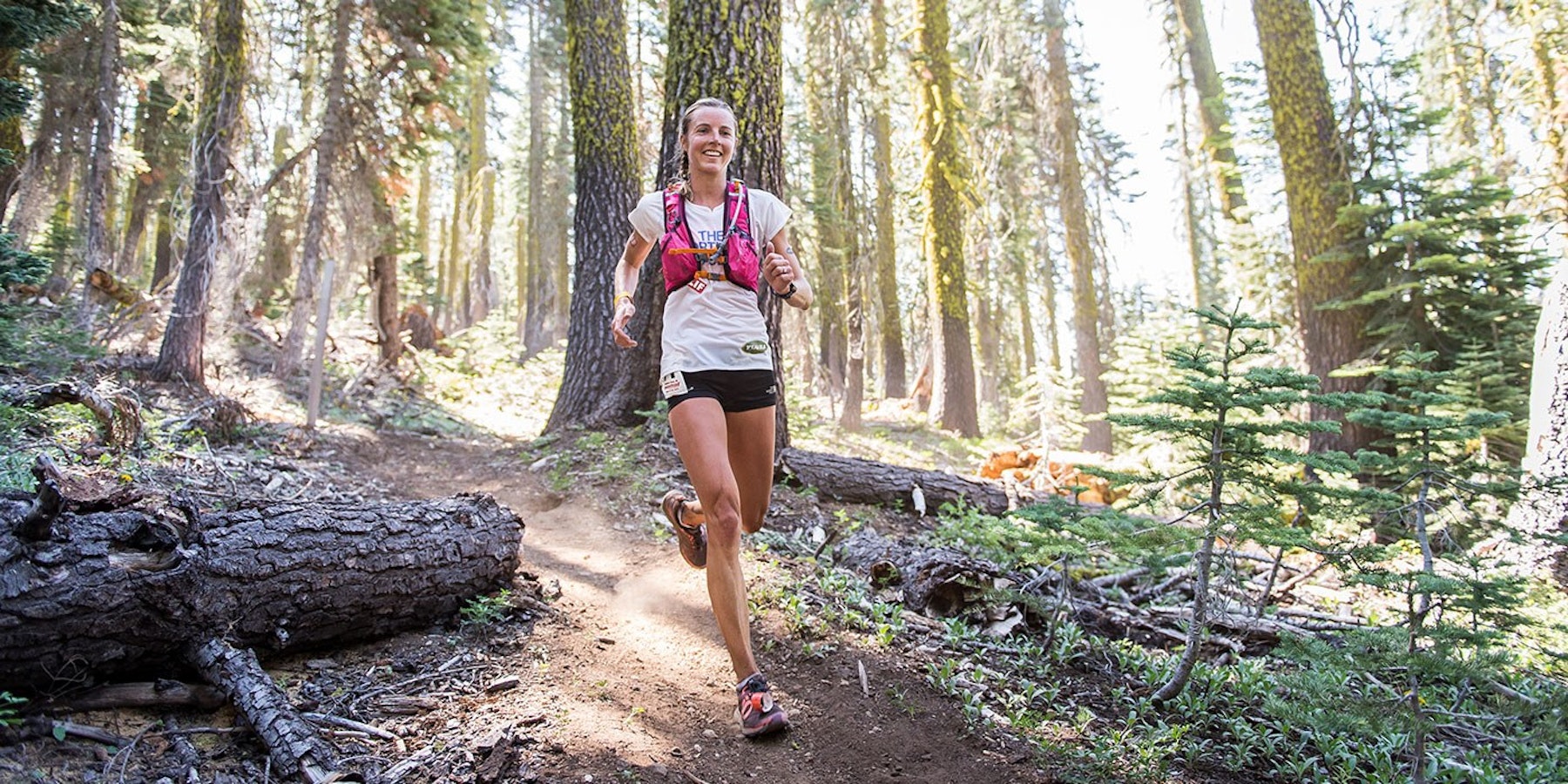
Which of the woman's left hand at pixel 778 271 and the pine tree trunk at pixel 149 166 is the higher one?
the pine tree trunk at pixel 149 166

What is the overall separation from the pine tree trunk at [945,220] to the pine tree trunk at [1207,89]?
447 centimetres

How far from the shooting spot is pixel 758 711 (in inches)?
127

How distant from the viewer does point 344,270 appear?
11203 mm

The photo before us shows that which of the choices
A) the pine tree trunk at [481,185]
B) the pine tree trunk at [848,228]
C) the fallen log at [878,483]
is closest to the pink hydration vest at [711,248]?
the fallen log at [878,483]

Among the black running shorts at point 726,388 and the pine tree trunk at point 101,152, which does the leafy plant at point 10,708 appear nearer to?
the black running shorts at point 726,388

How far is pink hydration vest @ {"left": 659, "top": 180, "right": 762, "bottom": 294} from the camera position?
3.49 m

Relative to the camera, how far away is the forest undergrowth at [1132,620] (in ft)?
10.1

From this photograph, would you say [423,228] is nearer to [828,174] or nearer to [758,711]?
[828,174]

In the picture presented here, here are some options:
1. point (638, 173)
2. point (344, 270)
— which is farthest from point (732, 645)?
point (344, 270)

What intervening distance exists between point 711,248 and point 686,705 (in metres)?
2.03

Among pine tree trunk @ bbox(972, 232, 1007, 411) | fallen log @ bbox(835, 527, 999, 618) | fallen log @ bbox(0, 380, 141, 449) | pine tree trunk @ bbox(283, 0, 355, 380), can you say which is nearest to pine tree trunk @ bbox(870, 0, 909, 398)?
pine tree trunk @ bbox(972, 232, 1007, 411)

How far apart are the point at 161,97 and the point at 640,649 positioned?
58.8 feet

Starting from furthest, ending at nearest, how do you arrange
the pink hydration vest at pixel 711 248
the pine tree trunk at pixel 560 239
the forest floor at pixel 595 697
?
1. the pine tree trunk at pixel 560 239
2. the pink hydration vest at pixel 711 248
3. the forest floor at pixel 595 697

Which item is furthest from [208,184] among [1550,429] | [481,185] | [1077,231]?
[481,185]
